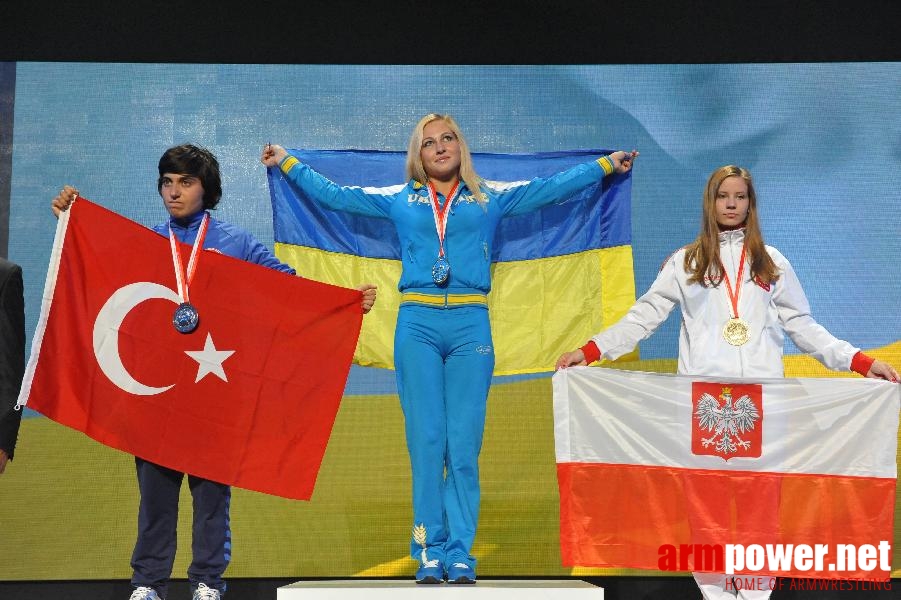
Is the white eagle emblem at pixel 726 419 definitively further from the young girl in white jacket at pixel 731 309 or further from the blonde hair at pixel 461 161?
the blonde hair at pixel 461 161

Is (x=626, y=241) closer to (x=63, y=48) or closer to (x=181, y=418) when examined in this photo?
(x=181, y=418)

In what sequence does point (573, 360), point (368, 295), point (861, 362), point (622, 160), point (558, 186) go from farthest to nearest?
point (622, 160)
point (558, 186)
point (368, 295)
point (573, 360)
point (861, 362)

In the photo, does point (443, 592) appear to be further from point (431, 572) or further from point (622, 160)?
point (622, 160)

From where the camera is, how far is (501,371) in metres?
4.27

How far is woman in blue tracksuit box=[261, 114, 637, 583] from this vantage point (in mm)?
3455

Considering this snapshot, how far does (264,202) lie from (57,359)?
55.5 inches

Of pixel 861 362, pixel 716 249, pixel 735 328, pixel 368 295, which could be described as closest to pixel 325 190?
pixel 368 295

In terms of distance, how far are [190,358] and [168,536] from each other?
23.7 inches

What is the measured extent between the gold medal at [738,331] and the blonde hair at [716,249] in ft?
0.49

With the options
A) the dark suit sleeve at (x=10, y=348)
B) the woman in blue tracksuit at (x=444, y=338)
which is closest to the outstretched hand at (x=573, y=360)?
the woman in blue tracksuit at (x=444, y=338)

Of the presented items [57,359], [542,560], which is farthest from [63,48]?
[542,560]

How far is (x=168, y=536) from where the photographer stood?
11.1 ft

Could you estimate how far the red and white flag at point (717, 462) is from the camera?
3.56m

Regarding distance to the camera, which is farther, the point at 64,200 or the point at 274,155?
the point at 274,155
